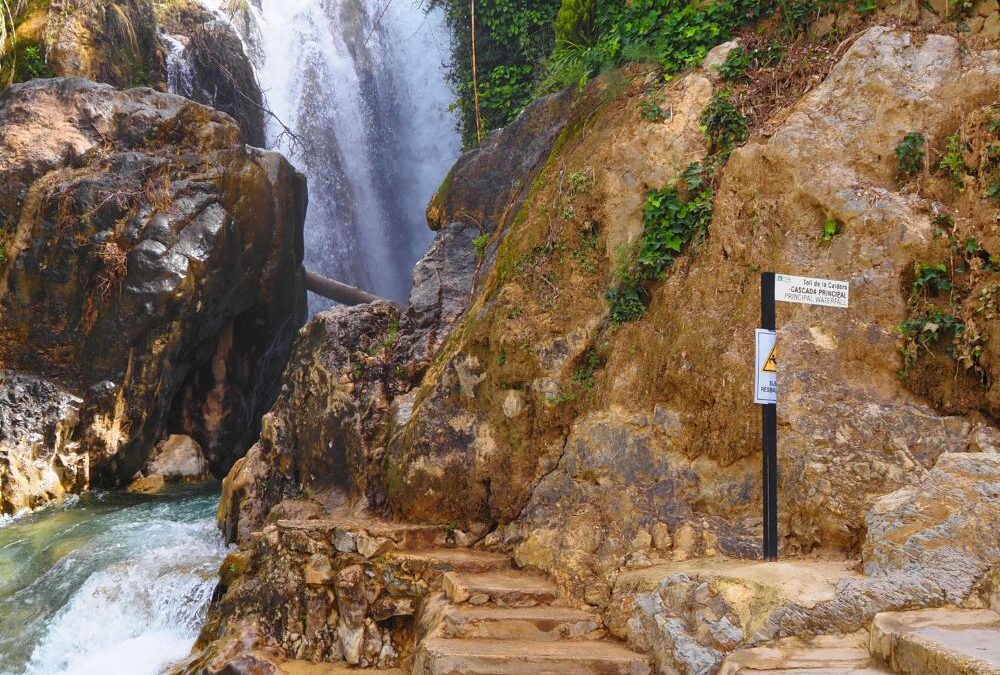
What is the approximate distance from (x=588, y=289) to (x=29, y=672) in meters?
5.44

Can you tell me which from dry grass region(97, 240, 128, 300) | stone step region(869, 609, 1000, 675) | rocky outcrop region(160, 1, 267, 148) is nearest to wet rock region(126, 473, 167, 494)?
dry grass region(97, 240, 128, 300)

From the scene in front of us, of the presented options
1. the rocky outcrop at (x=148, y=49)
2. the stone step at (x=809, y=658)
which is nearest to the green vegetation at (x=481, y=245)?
the stone step at (x=809, y=658)

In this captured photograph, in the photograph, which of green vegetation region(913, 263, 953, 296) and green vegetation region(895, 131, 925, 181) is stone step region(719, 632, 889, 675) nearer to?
green vegetation region(913, 263, 953, 296)

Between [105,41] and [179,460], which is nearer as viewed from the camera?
[179,460]

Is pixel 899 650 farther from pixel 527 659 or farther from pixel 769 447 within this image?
pixel 527 659

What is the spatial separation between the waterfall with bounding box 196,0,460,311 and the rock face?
4690 mm

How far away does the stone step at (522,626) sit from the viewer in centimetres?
497

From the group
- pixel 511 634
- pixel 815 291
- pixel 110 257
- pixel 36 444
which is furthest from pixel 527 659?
pixel 110 257

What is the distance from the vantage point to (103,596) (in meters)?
7.27

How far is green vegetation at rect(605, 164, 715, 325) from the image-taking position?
20.8ft

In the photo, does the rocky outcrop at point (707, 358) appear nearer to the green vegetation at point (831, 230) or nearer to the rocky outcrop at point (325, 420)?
the green vegetation at point (831, 230)

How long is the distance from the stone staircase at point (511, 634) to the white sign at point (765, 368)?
1582mm

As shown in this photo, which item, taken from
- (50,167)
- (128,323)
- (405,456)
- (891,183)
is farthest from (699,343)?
(50,167)

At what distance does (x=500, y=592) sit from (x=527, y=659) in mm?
732
